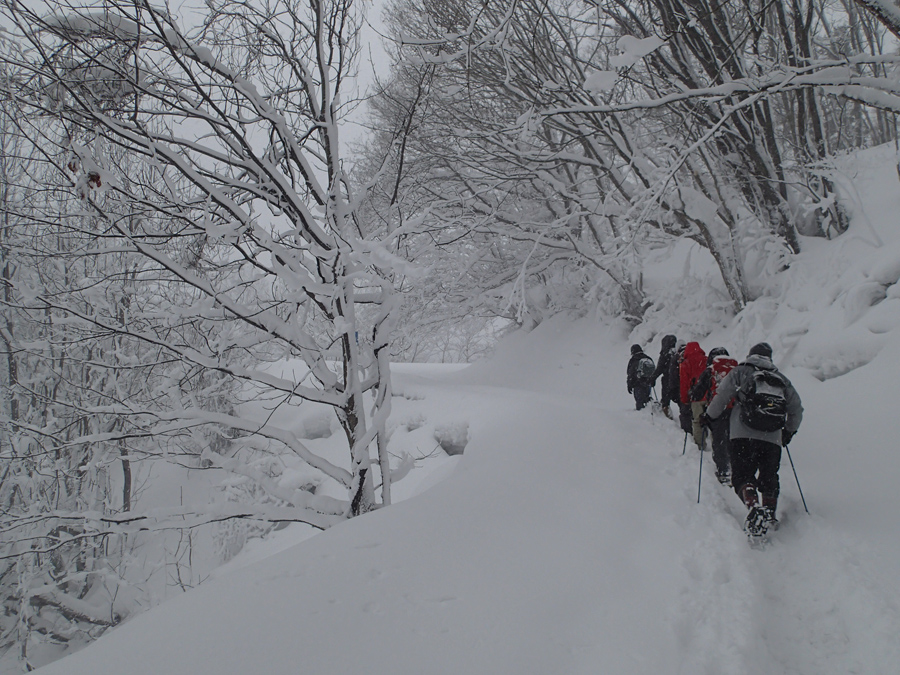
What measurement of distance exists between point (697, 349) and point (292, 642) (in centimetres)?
582

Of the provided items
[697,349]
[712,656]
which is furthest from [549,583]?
[697,349]

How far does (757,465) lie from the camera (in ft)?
13.0

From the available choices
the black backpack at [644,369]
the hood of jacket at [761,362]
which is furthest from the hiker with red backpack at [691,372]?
the black backpack at [644,369]

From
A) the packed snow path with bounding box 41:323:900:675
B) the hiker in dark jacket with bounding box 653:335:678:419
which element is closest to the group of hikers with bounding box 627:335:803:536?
the packed snow path with bounding box 41:323:900:675

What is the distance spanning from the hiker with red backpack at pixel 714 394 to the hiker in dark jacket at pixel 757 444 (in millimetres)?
639

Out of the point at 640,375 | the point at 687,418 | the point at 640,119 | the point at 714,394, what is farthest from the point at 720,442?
the point at 640,119

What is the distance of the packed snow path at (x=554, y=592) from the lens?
1913 mm

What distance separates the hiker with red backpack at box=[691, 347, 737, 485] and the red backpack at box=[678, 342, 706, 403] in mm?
325

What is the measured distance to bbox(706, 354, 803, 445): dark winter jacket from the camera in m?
3.94

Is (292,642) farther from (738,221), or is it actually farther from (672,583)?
(738,221)

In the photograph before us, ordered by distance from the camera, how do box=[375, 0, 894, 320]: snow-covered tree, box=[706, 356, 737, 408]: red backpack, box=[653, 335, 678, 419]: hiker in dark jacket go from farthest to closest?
box=[653, 335, 678, 419]: hiker in dark jacket, box=[375, 0, 894, 320]: snow-covered tree, box=[706, 356, 737, 408]: red backpack

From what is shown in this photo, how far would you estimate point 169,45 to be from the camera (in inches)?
117

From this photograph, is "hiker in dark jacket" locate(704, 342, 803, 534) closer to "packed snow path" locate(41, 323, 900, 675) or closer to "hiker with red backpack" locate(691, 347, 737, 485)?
"packed snow path" locate(41, 323, 900, 675)

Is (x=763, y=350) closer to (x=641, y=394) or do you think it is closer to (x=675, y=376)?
(x=675, y=376)
